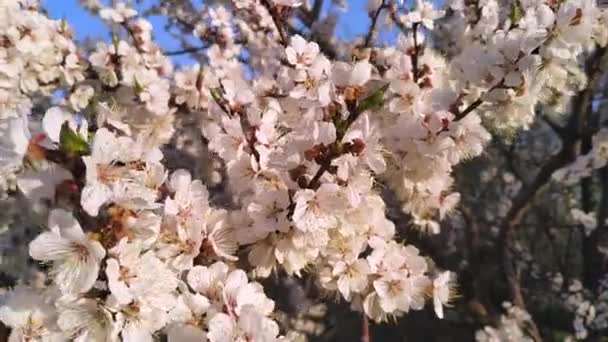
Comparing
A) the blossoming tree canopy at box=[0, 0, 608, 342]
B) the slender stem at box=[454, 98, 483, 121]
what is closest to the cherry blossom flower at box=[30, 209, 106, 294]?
the blossoming tree canopy at box=[0, 0, 608, 342]

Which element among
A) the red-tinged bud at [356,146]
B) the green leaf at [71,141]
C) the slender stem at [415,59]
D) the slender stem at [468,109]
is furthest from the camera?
the slender stem at [415,59]

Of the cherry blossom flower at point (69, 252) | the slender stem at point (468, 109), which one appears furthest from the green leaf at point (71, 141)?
the slender stem at point (468, 109)

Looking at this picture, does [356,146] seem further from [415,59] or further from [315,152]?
[415,59]

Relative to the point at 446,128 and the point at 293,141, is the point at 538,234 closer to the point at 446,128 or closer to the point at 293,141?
the point at 446,128

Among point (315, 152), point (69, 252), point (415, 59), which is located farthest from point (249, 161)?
point (415, 59)

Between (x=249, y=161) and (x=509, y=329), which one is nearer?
(x=249, y=161)

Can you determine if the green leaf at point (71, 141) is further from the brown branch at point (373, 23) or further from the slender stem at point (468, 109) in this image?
the brown branch at point (373, 23)

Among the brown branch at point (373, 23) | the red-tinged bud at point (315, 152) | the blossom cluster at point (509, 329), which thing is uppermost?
the brown branch at point (373, 23)

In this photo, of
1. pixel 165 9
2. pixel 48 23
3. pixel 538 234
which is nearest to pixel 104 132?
pixel 48 23
